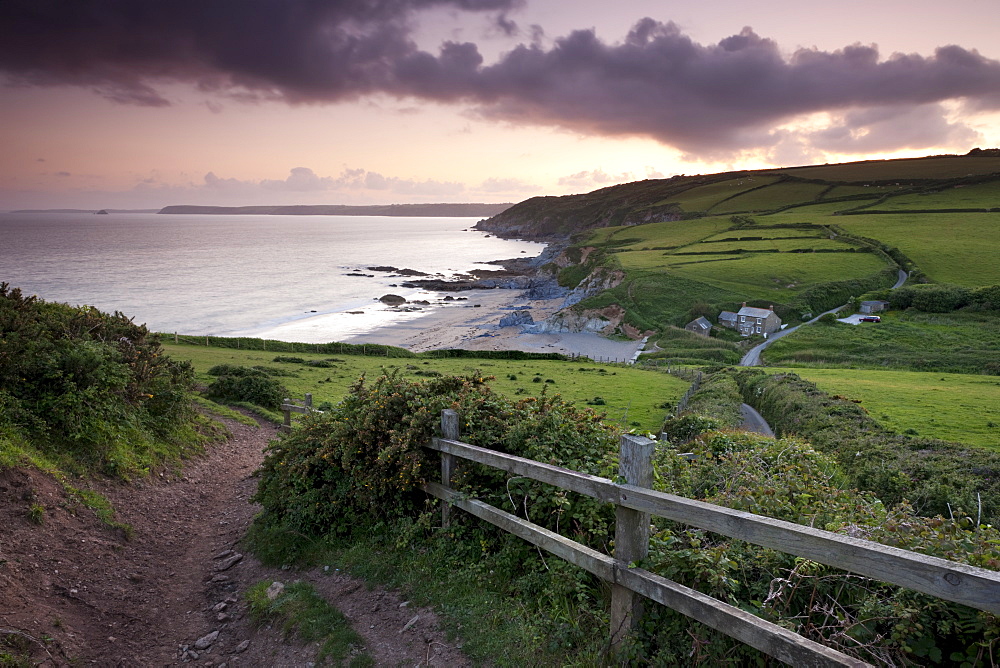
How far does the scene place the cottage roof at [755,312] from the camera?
7162 centimetres

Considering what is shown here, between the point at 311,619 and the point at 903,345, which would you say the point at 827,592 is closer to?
the point at 311,619

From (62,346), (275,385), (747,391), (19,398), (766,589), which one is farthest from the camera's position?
(747,391)

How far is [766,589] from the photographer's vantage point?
13.8 feet

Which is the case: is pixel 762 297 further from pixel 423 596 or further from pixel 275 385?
pixel 423 596

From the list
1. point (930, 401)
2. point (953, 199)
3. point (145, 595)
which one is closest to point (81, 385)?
point (145, 595)

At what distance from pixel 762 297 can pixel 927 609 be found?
276 feet

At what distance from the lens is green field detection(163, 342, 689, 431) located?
28391 millimetres

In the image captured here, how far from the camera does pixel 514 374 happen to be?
3966 centimetres

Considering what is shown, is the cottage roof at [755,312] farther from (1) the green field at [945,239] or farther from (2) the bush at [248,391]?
(2) the bush at [248,391]

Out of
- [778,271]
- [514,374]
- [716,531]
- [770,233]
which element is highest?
[770,233]

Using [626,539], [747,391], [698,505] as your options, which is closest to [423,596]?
[626,539]

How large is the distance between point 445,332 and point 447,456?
6290 cm

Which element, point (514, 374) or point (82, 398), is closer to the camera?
point (82, 398)

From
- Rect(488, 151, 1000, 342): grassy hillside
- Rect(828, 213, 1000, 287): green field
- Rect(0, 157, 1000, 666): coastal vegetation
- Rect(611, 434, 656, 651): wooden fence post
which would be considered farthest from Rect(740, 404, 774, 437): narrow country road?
Rect(828, 213, 1000, 287): green field
